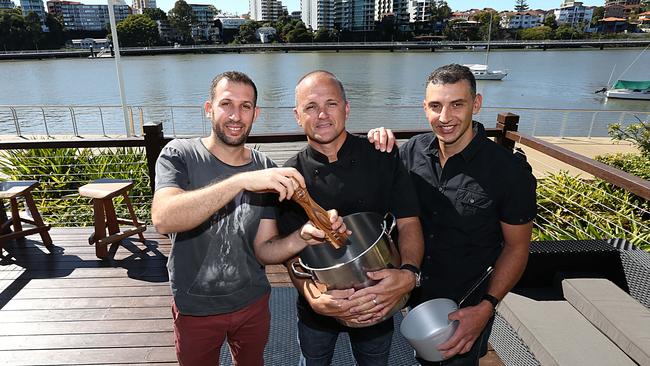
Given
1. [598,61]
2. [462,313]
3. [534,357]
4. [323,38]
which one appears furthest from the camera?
[323,38]

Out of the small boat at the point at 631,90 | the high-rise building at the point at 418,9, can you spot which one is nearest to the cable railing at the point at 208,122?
the small boat at the point at 631,90

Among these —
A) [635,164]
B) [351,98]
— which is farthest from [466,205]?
[351,98]

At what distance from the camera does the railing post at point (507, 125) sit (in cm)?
364

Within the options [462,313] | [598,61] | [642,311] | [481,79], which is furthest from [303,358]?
[598,61]

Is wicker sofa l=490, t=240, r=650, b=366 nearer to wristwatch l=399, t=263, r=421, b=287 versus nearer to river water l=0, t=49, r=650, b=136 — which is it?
wristwatch l=399, t=263, r=421, b=287

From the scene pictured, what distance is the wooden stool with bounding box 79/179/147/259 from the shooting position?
3508 mm

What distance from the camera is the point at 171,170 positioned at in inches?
60.1

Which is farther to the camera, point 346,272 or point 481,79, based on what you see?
point 481,79

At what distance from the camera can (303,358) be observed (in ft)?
6.06

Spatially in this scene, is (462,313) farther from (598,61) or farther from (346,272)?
(598,61)

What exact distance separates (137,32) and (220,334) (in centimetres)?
8856

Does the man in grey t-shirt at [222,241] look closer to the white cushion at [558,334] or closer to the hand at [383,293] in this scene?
the hand at [383,293]

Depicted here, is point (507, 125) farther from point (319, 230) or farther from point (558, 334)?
point (319, 230)

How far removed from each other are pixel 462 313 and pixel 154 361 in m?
1.89
